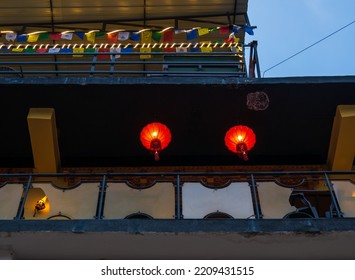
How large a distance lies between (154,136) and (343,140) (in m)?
3.42

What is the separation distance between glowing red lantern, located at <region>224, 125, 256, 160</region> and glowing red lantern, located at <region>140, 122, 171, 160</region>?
117cm

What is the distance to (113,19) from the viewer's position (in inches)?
547

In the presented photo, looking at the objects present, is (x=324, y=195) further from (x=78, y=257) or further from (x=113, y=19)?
(x=113, y=19)

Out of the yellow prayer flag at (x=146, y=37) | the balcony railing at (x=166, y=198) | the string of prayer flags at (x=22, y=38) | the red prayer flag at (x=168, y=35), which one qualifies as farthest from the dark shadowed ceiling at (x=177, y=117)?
the yellow prayer flag at (x=146, y=37)

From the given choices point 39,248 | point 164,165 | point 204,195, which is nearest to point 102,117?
point 164,165

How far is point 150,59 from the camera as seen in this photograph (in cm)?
1415

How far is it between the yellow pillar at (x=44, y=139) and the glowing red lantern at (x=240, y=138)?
3197 mm

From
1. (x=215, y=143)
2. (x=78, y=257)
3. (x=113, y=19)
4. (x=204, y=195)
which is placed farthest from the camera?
(x=113, y=19)

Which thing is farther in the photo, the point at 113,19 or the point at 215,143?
the point at 113,19

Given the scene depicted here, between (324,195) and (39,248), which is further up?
(324,195)

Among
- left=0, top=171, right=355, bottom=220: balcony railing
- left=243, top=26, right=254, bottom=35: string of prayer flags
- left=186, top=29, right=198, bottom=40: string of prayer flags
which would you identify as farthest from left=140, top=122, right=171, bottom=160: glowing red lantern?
left=243, top=26, right=254, bottom=35: string of prayer flags
